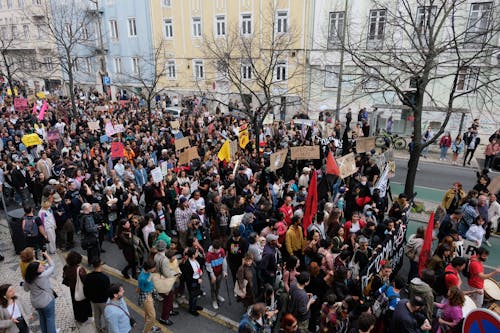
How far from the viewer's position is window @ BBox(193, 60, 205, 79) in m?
31.2

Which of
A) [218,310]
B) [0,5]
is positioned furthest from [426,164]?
[0,5]

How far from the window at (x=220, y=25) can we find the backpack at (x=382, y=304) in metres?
27.1

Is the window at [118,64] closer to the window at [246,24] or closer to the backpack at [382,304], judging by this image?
the window at [246,24]

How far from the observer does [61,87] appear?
1615 inches

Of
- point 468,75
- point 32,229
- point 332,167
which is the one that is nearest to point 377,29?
point 468,75

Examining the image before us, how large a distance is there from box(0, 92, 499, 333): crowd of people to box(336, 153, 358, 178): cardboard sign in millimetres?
336

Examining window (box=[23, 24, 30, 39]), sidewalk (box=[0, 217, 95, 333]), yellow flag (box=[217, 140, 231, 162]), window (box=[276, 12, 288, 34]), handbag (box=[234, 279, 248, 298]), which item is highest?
window (box=[23, 24, 30, 39])

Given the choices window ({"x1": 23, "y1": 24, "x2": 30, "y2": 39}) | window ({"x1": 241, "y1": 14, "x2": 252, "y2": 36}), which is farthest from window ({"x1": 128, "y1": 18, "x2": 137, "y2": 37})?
window ({"x1": 23, "y1": 24, "x2": 30, "y2": 39})

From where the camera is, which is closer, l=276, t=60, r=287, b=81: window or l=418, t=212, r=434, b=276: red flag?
l=418, t=212, r=434, b=276: red flag

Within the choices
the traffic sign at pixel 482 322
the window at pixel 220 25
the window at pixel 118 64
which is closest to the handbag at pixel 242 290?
the traffic sign at pixel 482 322

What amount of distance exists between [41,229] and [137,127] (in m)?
10.2

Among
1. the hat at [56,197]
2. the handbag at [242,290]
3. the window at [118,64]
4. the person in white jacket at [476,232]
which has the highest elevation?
the window at [118,64]

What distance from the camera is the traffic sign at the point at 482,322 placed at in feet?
8.52

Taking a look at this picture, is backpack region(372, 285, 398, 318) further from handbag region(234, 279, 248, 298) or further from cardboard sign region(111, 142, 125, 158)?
cardboard sign region(111, 142, 125, 158)
